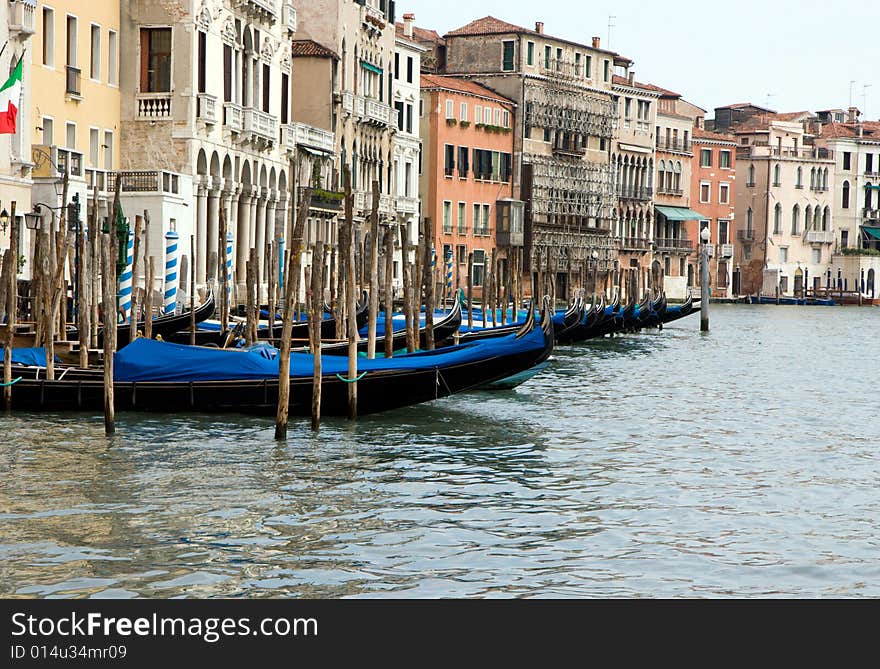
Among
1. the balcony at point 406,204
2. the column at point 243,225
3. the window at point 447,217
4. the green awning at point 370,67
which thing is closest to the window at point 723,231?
the window at point 447,217

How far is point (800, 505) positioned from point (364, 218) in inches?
953

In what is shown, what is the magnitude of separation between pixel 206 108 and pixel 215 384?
1140 cm

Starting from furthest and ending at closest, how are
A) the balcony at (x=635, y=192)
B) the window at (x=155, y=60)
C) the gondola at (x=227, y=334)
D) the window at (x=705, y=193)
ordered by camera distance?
the window at (x=705, y=193) → the balcony at (x=635, y=192) → the window at (x=155, y=60) → the gondola at (x=227, y=334)

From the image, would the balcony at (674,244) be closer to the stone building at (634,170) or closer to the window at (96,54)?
the stone building at (634,170)

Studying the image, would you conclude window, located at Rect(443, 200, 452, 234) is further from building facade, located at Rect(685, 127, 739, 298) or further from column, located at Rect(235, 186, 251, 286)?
building facade, located at Rect(685, 127, 739, 298)

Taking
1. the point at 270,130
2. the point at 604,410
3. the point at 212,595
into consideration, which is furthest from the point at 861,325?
the point at 212,595

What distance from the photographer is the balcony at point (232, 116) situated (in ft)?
77.8

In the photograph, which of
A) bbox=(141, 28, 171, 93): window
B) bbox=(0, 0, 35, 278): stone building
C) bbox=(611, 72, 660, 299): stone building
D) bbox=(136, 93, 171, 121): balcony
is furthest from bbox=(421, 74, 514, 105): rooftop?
bbox=(0, 0, 35, 278): stone building

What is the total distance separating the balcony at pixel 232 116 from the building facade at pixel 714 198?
1212 inches

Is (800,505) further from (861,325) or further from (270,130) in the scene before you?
(861,325)

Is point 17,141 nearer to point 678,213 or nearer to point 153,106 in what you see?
point 153,106

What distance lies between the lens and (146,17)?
2178 cm

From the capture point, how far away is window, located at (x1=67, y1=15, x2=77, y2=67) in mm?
19870
